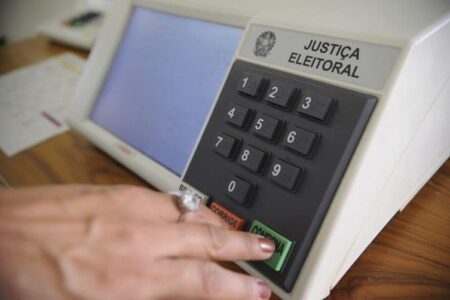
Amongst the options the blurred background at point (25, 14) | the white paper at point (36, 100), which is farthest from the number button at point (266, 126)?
the blurred background at point (25, 14)

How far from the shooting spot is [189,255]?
324mm

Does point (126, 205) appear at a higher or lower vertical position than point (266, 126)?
lower

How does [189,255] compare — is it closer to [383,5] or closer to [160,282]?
[160,282]

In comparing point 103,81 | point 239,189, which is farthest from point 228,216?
point 103,81

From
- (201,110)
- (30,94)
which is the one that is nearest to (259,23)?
(201,110)

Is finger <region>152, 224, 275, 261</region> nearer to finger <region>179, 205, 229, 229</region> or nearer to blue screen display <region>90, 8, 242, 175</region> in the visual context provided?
finger <region>179, 205, 229, 229</region>

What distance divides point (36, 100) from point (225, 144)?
0.65 metres

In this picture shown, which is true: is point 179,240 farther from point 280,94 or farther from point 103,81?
point 103,81

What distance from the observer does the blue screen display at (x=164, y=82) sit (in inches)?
19.7

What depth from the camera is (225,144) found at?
16.1 inches

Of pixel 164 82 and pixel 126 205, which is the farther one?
pixel 164 82

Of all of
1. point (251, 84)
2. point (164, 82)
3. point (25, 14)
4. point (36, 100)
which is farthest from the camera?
point (25, 14)

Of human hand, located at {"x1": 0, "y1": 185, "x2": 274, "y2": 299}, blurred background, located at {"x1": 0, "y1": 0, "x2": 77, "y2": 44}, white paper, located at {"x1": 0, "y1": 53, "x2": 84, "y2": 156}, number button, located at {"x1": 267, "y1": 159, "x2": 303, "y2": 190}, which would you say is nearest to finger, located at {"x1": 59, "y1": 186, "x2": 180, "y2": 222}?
human hand, located at {"x1": 0, "y1": 185, "x2": 274, "y2": 299}

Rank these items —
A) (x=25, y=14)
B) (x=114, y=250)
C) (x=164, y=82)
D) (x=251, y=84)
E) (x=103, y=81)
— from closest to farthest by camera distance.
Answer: (x=114, y=250) < (x=251, y=84) < (x=164, y=82) < (x=103, y=81) < (x=25, y=14)
